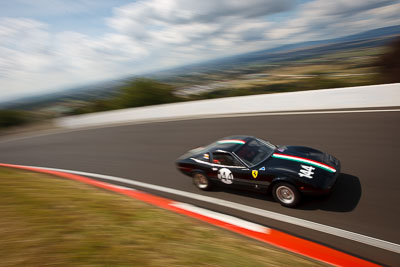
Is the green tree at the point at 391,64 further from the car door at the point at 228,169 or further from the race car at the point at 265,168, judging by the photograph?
the car door at the point at 228,169

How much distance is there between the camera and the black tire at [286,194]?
483 cm

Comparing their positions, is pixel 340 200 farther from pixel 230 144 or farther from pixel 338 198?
pixel 230 144

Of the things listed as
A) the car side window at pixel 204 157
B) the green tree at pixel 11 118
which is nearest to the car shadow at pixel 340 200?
the car side window at pixel 204 157

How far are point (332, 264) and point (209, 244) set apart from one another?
1.69 m

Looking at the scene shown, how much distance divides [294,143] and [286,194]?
3740 mm

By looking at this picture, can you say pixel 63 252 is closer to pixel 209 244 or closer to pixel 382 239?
pixel 209 244

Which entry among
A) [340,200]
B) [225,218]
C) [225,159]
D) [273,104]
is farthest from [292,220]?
[273,104]

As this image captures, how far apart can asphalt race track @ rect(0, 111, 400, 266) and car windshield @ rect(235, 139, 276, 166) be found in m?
0.79

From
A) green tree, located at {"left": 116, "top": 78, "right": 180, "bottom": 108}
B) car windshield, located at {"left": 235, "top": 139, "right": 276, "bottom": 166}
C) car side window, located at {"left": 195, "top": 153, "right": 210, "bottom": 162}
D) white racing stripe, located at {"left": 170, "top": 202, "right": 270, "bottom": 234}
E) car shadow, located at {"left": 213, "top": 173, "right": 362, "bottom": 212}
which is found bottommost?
white racing stripe, located at {"left": 170, "top": 202, "right": 270, "bottom": 234}

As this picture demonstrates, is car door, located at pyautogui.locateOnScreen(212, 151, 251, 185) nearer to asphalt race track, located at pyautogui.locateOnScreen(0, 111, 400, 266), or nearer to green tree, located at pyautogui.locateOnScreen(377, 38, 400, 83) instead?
asphalt race track, located at pyautogui.locateOnScreen(0, 111, 400, 266)

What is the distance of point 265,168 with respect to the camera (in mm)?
5254

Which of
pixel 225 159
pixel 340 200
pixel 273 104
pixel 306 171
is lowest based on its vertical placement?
pixel 340 200

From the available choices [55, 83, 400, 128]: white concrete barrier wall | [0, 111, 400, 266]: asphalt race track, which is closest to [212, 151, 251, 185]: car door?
[0, 111, 400, 266]: asphalt race track

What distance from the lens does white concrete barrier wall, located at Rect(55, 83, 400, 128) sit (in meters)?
9.97
